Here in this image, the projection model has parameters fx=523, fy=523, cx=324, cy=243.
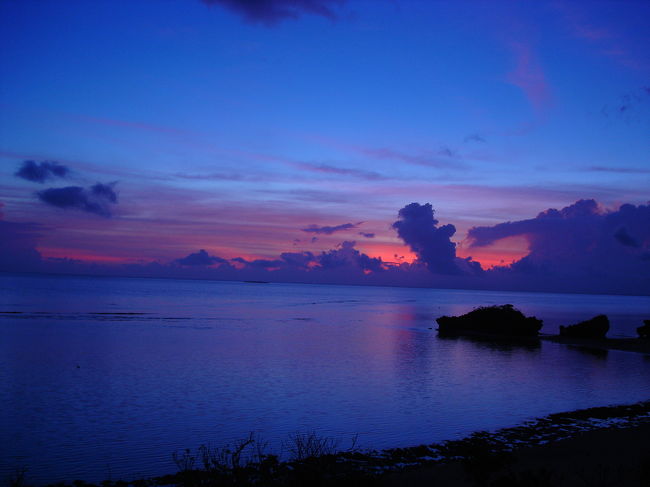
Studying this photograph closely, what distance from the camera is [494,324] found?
63844 mm

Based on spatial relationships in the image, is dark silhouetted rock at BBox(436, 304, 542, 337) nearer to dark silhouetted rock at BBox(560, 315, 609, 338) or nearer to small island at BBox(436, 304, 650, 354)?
small island at BBox(436, 304, 650, 354)

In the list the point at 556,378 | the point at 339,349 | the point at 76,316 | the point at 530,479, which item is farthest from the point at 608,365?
the point at 76,316

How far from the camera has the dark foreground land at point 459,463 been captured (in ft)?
43.0

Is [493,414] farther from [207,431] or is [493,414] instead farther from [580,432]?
[207,431]

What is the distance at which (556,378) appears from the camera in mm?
32625

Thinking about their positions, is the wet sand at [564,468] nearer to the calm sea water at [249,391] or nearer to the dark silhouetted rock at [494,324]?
the calm sea water at [249,391]

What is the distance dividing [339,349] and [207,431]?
86.5 ft

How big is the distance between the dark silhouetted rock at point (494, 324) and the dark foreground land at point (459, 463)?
135ft

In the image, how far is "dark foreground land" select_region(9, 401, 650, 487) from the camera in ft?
43.0

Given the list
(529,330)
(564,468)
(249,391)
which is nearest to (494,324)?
(529,330)

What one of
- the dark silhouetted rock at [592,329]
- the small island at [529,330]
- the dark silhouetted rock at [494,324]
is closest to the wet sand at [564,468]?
the small island at [529,330]

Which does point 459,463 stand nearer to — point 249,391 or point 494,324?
point 249,391

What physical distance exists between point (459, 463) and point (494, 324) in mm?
51137

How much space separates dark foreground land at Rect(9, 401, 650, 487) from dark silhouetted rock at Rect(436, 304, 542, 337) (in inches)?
1621
